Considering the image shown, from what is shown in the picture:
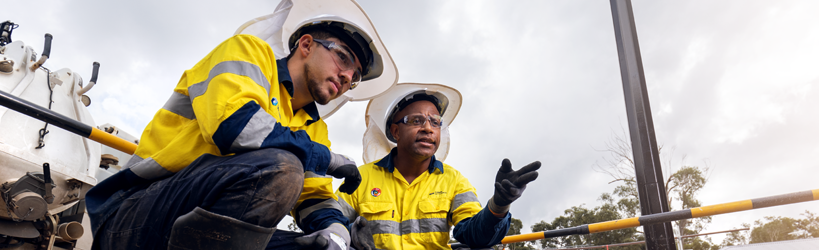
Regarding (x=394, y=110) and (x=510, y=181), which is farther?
(x=394, y=110)

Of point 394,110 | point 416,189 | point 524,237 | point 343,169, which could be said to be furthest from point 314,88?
point 524,237

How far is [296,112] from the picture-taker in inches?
88.6

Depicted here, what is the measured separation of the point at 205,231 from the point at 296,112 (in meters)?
1.09

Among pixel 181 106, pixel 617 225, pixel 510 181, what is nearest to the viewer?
pixel 181 106

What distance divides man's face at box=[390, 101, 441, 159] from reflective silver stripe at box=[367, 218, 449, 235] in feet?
1.74

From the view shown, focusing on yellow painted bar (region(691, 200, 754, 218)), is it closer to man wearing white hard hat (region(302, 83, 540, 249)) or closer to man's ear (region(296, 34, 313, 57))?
man wearing white hard hat (region(302, 83, 540, 249))

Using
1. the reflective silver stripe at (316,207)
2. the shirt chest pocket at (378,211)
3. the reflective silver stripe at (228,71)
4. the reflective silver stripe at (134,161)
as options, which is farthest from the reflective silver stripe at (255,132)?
the shirt chest pocket at (378,211)

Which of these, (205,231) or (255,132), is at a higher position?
(255,132)

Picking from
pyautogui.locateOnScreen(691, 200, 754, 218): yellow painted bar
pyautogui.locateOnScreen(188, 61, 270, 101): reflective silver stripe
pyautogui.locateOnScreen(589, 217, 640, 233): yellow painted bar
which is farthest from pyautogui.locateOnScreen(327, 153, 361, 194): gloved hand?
pyautogui.locateOnScreen(691, 200, 754, 218): yellow painted bar

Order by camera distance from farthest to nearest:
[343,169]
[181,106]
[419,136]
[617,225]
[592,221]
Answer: [592,221] < [419,136] < [617,225] < [343,169] < [181,106]

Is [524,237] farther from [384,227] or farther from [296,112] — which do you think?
[296,112]

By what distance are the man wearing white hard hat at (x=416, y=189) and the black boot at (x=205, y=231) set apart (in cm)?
116

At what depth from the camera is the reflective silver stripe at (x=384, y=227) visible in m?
2.81

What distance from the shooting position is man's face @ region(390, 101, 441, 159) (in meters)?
3.22
